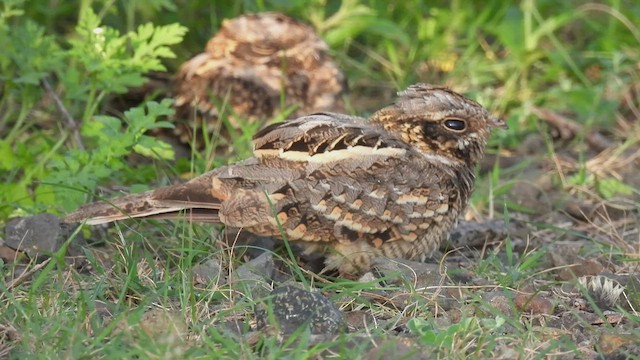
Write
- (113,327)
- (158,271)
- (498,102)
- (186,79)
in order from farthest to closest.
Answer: (498,102) < (186,79) < (158,271) < (113,327)

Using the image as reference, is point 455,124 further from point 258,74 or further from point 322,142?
point 258,74

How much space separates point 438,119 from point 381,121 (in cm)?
22

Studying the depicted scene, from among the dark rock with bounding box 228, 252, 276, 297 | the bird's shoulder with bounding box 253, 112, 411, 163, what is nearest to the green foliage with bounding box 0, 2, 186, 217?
the bird's shoulder with bounding box 253, 112, 411, 163

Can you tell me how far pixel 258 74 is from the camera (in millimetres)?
5680

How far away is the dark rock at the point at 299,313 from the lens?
334cm

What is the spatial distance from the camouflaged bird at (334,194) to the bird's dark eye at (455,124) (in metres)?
0.04

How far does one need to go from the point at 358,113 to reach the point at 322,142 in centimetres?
203

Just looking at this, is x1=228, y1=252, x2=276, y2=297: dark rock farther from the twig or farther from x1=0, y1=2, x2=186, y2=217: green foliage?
the twig

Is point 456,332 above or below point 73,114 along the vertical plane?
above


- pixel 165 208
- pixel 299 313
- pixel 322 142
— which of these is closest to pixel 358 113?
pixel 322 142

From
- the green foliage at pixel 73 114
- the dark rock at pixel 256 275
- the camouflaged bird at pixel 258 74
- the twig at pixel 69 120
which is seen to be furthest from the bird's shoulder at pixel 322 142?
the camouflaged bird at pixel 258 74

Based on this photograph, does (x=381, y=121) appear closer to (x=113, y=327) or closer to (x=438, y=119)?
(x=438, y=119)

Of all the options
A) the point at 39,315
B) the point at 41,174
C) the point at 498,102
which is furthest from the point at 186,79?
the point at 39,315

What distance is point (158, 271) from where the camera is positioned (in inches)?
153
